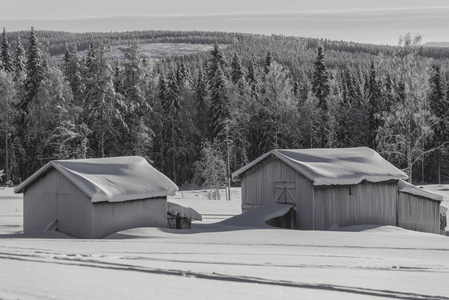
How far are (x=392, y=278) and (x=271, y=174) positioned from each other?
16.5m

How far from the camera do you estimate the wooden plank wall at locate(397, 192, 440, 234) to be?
3212cm

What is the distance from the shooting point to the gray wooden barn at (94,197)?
25.1 meters

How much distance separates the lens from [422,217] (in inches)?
1298

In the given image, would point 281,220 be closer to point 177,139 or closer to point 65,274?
point 65,274

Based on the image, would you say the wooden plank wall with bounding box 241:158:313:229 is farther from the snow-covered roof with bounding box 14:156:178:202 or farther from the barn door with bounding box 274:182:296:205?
the snow-covered roof with bounding box 14:156:178:202

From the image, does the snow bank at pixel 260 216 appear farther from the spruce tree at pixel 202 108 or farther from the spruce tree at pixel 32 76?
the spruce tree at pixel 202 108

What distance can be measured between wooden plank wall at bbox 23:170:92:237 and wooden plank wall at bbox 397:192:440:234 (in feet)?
50.6

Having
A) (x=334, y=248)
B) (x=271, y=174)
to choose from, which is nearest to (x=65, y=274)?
(x=334, y=248)

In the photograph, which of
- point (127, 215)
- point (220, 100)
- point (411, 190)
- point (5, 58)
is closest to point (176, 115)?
point (220, 100)

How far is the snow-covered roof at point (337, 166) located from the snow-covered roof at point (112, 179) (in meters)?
5.64

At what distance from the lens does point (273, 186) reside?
3109 centimetres

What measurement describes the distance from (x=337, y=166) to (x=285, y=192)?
2.69m

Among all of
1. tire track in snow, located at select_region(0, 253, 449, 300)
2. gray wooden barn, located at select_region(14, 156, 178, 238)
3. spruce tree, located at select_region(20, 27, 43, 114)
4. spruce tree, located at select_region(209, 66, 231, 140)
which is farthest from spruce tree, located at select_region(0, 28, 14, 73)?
tire track in snow, located at select_region(0, 253, 449, 300)

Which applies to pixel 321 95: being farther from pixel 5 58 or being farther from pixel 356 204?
pixel 356 204
